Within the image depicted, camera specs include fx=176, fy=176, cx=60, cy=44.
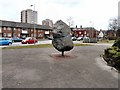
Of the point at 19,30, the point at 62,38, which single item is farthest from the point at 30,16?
the point at 62,38

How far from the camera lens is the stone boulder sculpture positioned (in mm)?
15289

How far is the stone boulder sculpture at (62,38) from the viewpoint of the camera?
15.3 metres

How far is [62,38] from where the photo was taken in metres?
15.4

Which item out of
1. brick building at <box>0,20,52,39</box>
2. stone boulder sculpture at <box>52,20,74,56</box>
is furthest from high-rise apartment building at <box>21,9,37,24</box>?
stone boulder sculpture at <box>52,20,74,56</box>

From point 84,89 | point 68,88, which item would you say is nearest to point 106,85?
point 84,89

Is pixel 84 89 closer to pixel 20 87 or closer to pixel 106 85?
pixel 106 85

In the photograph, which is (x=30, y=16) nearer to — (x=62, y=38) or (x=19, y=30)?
(x=19, y=30)

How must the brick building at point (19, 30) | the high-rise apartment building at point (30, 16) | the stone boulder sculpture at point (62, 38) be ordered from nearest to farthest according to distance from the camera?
1. the stone boulder sculpture at point (62, 38)
2. the brick building at point (19, 30)
3. the high-rise apartment building at point (30, 16)

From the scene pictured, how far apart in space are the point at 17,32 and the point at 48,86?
190 feet

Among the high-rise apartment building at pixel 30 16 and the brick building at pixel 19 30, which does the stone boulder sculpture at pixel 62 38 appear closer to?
the brick building at pixel 19 30

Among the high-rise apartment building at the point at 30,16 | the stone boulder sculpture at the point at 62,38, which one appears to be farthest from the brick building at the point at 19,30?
the stone boulder sculpture at the point at 62,38

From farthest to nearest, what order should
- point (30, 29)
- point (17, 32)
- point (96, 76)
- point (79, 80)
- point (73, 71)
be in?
point (30, 29) → point (17, 32) → point (73, 71) → point (96, 76) → point (79, 80)

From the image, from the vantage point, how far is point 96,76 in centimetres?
916

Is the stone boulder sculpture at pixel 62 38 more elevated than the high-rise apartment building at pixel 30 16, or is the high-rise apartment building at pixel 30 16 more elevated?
the high-rise apartment building at pixel 30 16
